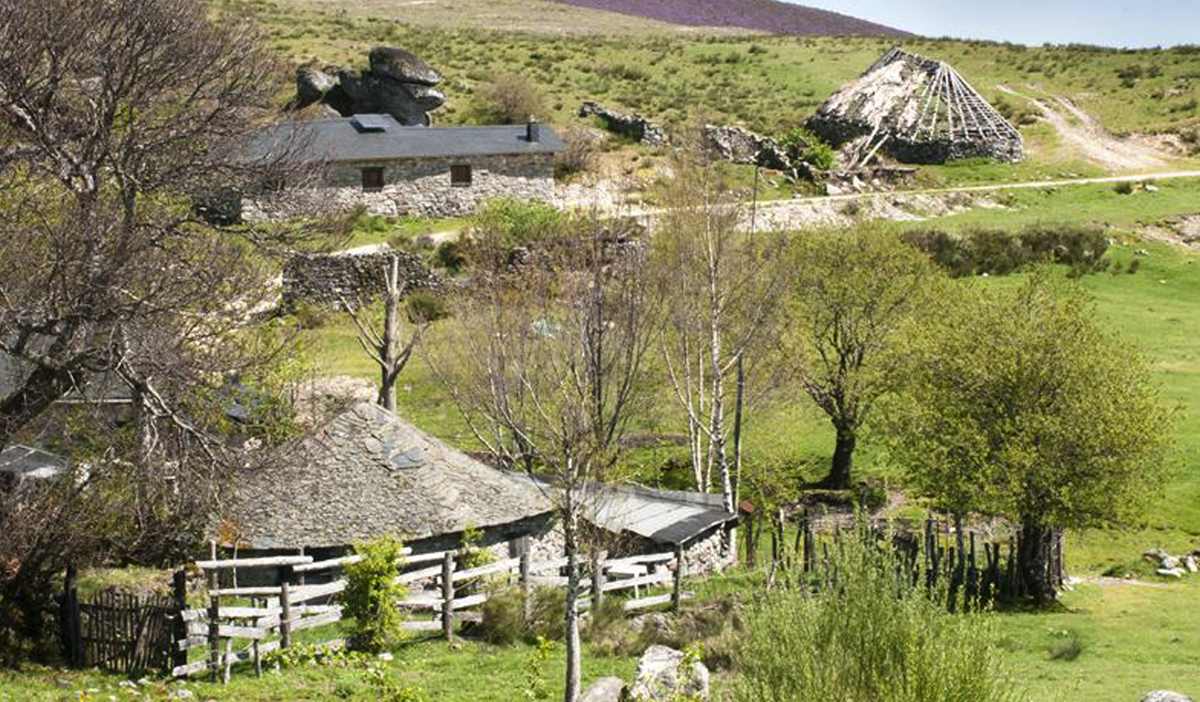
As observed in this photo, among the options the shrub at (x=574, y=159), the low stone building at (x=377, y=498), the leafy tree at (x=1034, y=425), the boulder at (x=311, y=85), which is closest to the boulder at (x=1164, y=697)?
the leafy tree at (x=1034, y=425)

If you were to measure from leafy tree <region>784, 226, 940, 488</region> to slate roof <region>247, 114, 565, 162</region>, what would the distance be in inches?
1068

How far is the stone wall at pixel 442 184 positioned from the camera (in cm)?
6247

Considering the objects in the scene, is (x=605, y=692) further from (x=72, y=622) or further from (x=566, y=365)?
(x=566, y=365)

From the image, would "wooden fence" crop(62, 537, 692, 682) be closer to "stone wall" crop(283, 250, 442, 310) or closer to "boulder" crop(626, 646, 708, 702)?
"boulder" crop(626, 646, 708, 702)

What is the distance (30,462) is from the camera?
25.5m

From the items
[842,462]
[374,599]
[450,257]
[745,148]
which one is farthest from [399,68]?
[374,599]

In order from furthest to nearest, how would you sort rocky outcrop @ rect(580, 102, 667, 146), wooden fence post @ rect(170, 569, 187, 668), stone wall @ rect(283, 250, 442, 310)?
rocky outcrop @ rect(580, 102, 667, 146) < stone wall @ rect(283, 250, 442, 310) < wooden fence post @ rect(170, 569, 187, 668)

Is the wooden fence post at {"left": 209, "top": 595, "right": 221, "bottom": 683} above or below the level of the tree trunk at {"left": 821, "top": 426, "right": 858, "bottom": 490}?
above

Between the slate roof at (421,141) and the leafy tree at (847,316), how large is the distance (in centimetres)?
2713

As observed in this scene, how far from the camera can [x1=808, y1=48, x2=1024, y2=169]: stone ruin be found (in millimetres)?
75938

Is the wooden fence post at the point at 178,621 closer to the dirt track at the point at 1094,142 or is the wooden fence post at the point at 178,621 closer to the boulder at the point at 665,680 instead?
the boulder at the point at 665,680

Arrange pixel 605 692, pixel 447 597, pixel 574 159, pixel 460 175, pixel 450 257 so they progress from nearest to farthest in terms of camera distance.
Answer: pixel 605 692 → pixel 447 597 → pixel 450 257 → pixel 460 175 → pixel 574 159

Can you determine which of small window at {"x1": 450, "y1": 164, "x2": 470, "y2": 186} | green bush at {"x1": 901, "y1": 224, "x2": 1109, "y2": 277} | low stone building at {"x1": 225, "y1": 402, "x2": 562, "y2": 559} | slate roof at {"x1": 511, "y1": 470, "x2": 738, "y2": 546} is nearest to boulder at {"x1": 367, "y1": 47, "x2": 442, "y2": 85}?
small window at {"x1": 450, "y1": 164, "x2": 470, "y2": 186}

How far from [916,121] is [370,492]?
5703 centimetres
